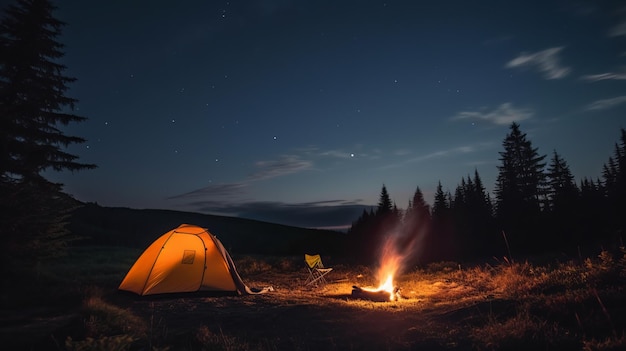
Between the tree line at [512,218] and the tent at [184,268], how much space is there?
1248cm

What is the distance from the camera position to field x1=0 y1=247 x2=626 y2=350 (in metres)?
5.12

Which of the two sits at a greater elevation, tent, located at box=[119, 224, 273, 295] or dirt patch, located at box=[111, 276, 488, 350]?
tent, located at box=[119, 224, 273, 295]

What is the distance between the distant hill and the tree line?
18.1 feet

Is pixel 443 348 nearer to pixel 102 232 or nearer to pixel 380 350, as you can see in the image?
pixel 380 350

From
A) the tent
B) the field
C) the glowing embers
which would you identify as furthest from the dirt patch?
the tent

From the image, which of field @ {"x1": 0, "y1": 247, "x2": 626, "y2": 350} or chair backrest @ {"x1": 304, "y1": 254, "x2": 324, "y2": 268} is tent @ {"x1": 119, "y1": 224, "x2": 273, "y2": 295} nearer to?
field @ {"x1": 0, "y1": 247, "x2": 626, "y2": 350}

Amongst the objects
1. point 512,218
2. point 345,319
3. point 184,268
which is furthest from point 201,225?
point 345,319

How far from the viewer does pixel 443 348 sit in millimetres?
5148

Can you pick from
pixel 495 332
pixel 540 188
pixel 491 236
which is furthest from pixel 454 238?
pixel 495 332

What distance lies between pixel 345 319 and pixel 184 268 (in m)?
5.91

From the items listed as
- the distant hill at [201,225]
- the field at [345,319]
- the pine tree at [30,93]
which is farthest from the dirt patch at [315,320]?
the distant hill at [201,225]

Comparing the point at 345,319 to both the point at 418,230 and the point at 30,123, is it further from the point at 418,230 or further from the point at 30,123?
the point at 418,230

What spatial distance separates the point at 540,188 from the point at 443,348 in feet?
136

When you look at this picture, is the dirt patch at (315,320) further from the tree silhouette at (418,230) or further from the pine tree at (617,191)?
the tree silhouette at (418,230)
